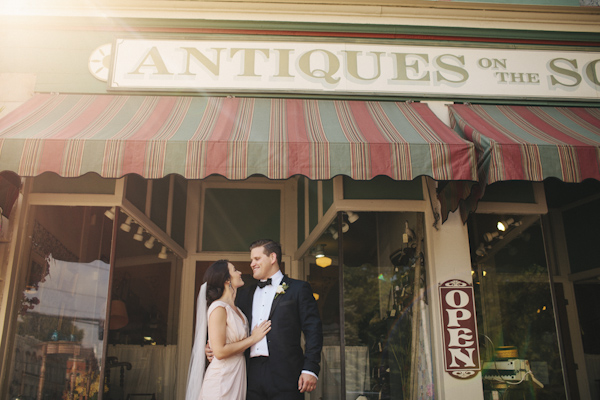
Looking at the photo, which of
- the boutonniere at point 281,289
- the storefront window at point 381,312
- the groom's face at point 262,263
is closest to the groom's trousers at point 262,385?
the boutonniere at point 281,289

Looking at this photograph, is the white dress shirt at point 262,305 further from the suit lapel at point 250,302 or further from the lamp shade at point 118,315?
the lamp shade at point 118,315

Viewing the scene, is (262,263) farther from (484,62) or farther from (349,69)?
(484,62)

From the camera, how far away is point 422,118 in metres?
5.03

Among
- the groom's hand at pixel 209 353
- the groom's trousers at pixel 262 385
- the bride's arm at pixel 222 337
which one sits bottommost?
the groom's trousers at pixel 262 385

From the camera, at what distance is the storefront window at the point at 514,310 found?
4961 mm

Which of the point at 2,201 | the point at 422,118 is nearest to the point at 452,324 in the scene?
the point at 422,118

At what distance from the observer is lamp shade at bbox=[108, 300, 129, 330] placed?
195 inches

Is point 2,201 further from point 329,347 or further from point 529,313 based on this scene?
point 529,313

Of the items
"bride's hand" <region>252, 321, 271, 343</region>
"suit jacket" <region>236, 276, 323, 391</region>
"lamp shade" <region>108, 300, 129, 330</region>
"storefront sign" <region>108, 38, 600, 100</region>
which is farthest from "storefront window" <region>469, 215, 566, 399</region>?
"lamp shade" <region>108, 300, 129, 330</region>

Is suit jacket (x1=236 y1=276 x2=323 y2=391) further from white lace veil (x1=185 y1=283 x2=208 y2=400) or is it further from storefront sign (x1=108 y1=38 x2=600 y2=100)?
storefront sign (x1=108 y1=38 x2=600 y2=100)

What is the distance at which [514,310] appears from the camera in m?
5.24

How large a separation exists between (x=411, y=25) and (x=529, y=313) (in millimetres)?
3335

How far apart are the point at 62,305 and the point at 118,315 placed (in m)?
0.65

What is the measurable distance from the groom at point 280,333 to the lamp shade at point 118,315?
1.40 meters
